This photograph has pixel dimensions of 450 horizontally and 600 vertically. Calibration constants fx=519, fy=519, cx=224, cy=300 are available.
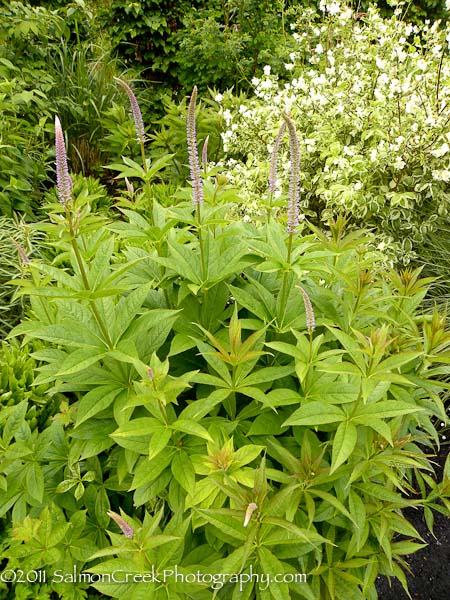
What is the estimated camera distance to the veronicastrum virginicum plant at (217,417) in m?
1.44

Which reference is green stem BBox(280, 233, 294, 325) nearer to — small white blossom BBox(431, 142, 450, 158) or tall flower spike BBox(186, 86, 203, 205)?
tall flower spike BBox(186, 86, 203, 205)

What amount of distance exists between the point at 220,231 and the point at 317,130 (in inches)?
99.7

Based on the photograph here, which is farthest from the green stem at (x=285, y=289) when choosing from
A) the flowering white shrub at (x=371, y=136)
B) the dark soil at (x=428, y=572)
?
the flowering white shrub at (x=371, y=136)

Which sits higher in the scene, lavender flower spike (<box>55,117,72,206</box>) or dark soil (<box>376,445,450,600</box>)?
lavender flower spike (<box>55,117,72,206</box>)

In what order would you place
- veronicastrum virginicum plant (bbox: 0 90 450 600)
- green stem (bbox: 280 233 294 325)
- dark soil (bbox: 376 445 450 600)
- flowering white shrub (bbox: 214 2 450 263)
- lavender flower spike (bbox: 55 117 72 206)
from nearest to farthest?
lavender flower spike (bbox: 55 117 72 206) < veronicastrum virginicum plant (bbox: 0 90 450 600) < green stem (bbox: 280 233 294 325) < dark soil (bbox: 376 445 450 600) < flowering white shrub (bbox: 214 2 450 263)

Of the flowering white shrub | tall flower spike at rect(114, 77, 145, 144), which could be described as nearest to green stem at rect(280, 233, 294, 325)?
tall flower spike at rect(114, 77, 145, 144)

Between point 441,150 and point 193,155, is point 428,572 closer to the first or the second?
point 193,155

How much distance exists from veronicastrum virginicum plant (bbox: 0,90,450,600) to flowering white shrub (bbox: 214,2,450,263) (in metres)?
1.97

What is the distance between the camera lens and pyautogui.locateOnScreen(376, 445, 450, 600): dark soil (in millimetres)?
2570

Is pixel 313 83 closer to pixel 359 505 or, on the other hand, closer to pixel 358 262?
pixel 358 262

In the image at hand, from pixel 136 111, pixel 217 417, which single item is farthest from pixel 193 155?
pixel 217 417

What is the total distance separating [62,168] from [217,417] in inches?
35.8

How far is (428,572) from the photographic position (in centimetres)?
266

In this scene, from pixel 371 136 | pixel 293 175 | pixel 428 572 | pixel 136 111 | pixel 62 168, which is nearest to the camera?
pixel 62 168
